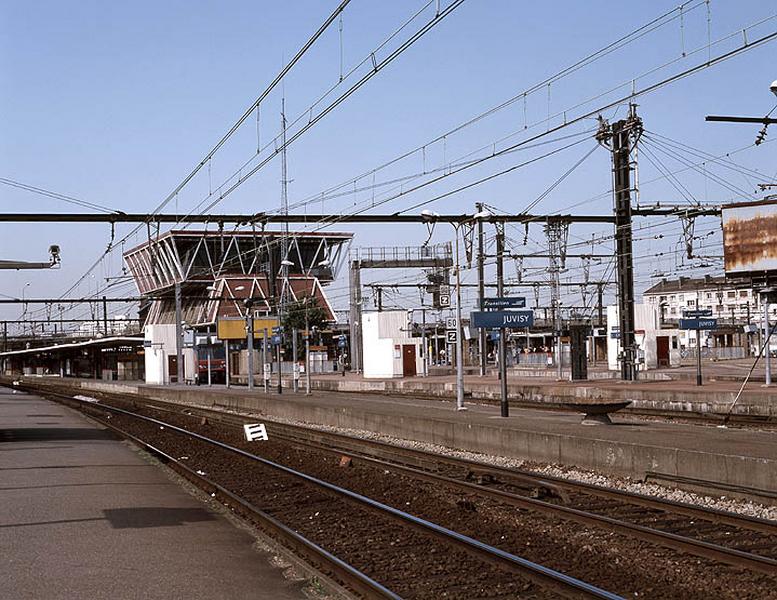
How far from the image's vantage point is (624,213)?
39406mm

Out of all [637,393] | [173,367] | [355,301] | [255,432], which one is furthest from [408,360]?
[255,432]

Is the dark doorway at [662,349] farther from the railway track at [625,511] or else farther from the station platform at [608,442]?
the railway track at [625,511]

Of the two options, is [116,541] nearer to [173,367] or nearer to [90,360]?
[173,367]

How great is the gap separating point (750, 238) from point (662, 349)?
34378 mm

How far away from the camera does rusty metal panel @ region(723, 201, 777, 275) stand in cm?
2514

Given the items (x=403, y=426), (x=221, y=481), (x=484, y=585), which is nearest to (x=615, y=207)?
(x=403, y=426)

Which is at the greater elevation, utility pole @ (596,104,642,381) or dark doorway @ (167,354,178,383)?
utility pole @ (596,104,642,381)

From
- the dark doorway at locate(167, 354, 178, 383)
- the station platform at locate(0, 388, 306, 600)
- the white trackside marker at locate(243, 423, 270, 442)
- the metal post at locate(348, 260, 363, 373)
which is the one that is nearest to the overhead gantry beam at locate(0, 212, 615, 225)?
the white trackside marker at locate(243, 423, 270, 442)

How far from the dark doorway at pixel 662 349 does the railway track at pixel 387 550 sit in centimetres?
4300

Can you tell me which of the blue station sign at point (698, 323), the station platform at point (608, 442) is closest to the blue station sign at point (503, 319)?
the station platform at point (608, 442)

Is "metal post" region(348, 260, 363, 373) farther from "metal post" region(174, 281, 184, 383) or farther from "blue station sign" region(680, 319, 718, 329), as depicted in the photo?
"blue station sign" region(680, 319, 718, 329)

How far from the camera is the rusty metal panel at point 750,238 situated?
25.1 metres

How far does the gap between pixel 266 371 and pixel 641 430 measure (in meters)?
32.1

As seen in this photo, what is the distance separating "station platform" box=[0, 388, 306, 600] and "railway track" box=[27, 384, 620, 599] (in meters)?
0.50
